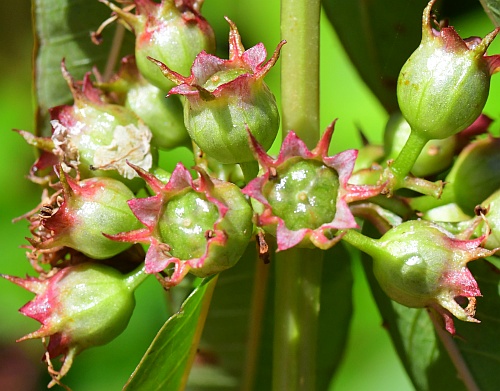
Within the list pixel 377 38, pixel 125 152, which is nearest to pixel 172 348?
pixel 125 152

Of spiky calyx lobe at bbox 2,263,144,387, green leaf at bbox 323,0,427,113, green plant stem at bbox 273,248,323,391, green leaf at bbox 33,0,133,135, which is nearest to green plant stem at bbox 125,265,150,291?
spiky calyx lobe at bbox 2,263,144,387

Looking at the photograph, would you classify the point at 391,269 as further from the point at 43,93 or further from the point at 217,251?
the point at 43,93

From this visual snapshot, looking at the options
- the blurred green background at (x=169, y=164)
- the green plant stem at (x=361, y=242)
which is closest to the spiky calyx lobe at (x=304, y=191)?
the green plant stem at (x=361, y=242)

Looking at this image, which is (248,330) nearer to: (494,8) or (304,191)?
(304,191)

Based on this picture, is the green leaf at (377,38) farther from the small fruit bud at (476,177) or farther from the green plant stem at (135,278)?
the green plant stem at (135,278)

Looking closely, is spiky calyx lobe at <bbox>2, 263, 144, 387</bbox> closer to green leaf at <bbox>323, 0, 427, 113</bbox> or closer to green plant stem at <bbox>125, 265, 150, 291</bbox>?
green plant stem at <bbox>125, 265, 150, 291</bbox>

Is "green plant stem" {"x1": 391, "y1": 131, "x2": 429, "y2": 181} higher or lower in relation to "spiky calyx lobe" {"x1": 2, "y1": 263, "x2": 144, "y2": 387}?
higher

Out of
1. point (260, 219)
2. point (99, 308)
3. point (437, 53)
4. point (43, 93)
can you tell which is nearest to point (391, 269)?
point (260, 219)
